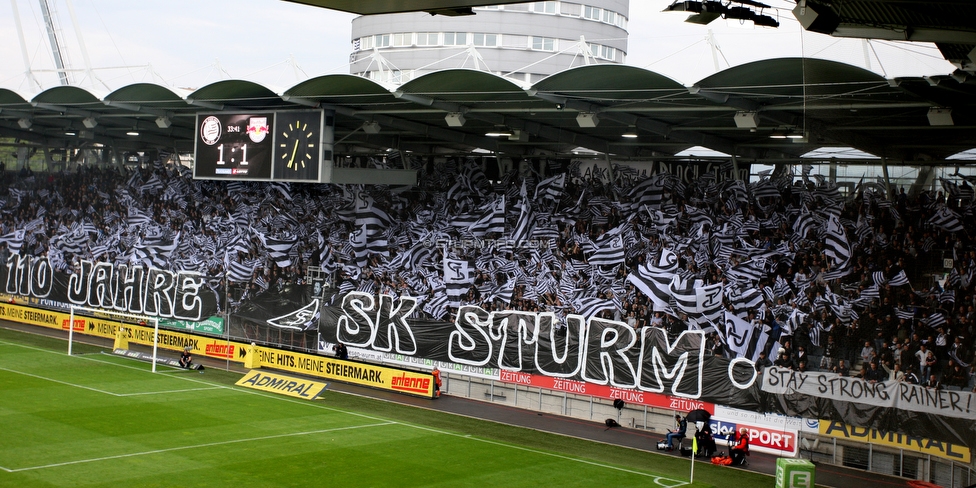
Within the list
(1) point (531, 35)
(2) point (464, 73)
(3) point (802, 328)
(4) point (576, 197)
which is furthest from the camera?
(1) point (531, 35)

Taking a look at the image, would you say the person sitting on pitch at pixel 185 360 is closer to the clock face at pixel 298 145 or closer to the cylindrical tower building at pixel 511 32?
the clock face at pixel 298 145

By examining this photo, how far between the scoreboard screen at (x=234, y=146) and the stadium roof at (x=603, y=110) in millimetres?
628

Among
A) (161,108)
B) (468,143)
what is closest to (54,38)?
(161,108)

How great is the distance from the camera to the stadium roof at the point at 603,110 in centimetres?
1458

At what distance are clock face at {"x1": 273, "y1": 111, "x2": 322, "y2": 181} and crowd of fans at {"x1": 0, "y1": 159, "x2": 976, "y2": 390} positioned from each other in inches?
183

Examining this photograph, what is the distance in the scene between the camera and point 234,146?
2989cm

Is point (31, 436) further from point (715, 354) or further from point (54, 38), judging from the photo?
point (54, 38)

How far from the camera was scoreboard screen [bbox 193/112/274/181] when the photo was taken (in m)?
29.1

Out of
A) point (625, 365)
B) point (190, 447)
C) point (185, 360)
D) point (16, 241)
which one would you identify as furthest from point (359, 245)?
point (16, 241)

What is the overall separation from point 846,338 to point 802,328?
1251 mm

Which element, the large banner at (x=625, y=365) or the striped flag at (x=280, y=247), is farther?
the striped flag at (x=280, y=247)

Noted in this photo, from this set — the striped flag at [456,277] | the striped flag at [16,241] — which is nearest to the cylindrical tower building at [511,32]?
the striped flag at [16,241]

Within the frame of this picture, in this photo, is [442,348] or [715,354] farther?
[442,348]

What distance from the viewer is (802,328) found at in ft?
69.3
